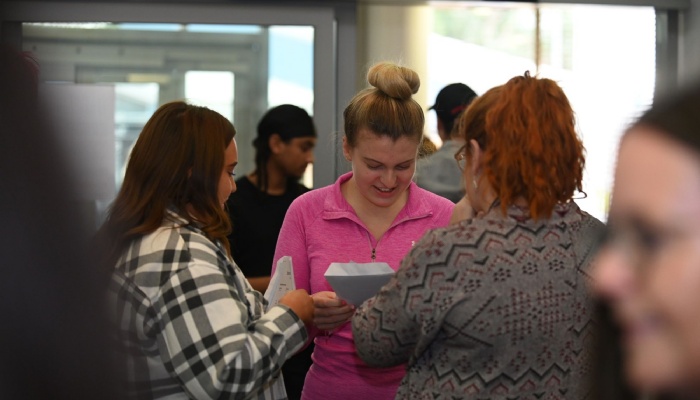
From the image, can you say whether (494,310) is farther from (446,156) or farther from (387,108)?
(446,156)

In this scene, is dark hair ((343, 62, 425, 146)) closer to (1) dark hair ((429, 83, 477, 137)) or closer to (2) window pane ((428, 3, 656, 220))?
(1) dark hair ((429, 83, 477, 137))

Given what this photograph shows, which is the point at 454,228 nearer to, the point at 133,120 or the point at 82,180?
the point at 82,180

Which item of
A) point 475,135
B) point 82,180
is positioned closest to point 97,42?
point 475,135

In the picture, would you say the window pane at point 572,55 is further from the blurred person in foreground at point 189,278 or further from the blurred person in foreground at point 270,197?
the blurred person in foreground at point 189,278

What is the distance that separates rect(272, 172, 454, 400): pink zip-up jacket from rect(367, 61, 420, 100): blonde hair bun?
0.29 meters

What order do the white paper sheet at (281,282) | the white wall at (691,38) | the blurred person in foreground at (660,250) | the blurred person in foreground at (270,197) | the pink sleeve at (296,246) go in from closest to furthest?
the blurred person in foreground at (660,250)
the white paper sheet at (281,282)
the pink sleeve at (296,246)
the blurred person in foreground at (270,197)
the white wall at (691,38)

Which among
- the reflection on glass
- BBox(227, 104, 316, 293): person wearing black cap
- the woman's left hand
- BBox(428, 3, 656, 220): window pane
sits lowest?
the woman's left hand

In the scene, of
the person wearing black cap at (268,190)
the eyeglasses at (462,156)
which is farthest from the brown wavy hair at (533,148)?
the person wearing black cap at (268,190)

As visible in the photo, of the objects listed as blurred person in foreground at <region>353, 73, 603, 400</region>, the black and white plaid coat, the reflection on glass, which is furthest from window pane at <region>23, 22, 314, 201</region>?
blurred person in foreground at <region>353, 73, 603, 400</region>

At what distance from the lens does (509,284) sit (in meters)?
1.51

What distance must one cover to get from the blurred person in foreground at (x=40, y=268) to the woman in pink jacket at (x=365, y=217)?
5.21ft

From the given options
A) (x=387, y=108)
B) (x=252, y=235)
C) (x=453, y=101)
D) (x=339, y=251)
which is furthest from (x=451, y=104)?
(x=339, y=251)

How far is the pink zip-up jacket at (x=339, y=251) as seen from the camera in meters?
2.11

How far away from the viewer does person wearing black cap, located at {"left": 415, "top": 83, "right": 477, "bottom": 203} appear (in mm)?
3068
